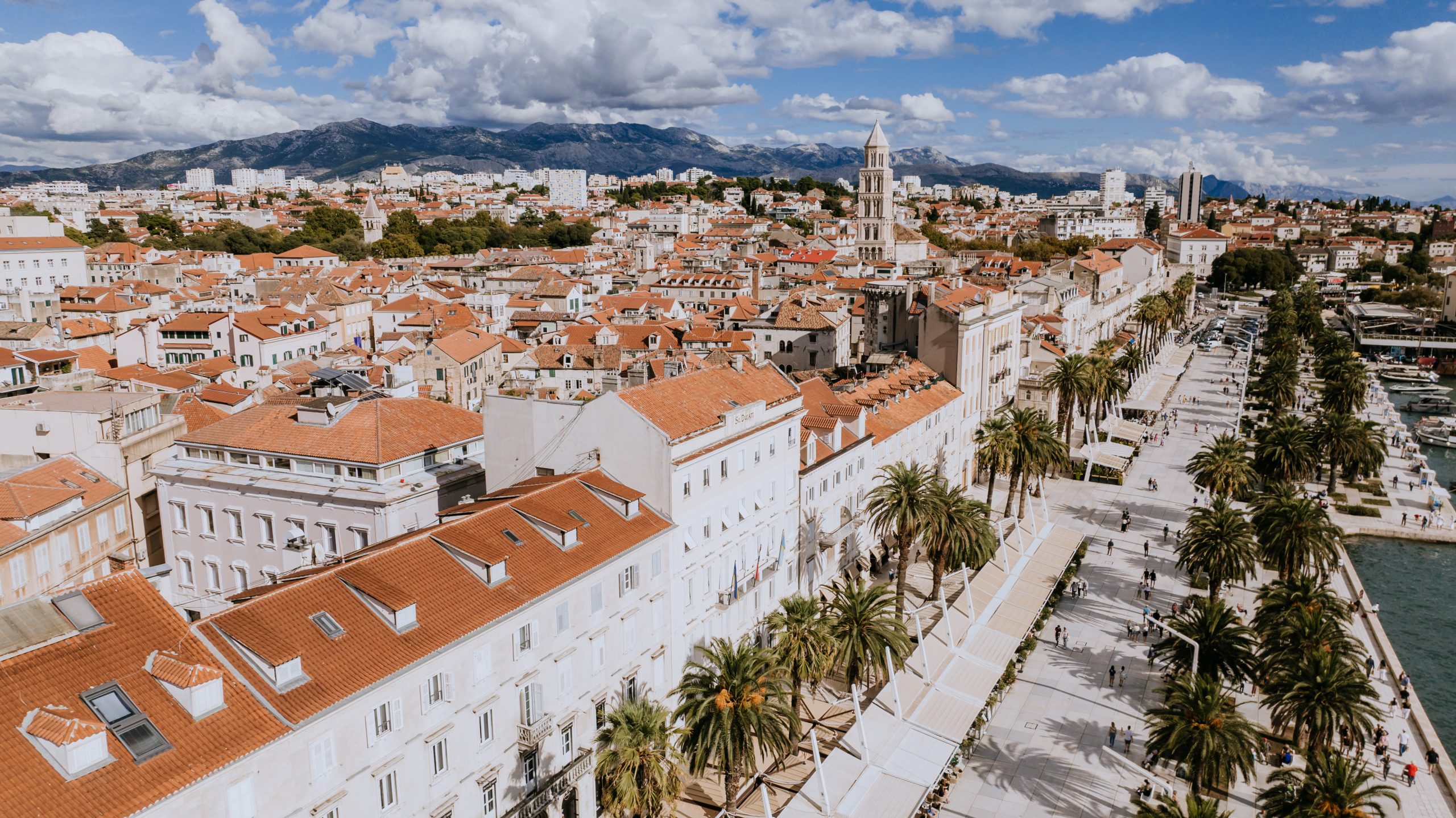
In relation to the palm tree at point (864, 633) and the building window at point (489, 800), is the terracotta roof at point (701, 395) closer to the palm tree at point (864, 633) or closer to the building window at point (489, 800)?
the palm tree at point (864, 633)

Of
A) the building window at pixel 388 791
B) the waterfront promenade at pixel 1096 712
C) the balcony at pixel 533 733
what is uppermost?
the building window at pixel 388 791

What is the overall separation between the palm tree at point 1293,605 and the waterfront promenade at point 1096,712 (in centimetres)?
351

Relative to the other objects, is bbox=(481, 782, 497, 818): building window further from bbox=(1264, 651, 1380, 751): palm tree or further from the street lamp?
bbox=(1264, 651, 1380, 751): palm tree

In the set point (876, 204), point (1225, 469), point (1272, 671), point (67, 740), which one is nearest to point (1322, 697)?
point (1272, 671)

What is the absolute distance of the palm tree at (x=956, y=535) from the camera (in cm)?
4819

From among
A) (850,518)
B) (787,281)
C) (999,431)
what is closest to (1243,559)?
(999,431)

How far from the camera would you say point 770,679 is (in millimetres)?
32250

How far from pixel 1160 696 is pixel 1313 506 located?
1639cm

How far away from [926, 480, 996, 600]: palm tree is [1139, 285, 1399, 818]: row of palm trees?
10227 mm

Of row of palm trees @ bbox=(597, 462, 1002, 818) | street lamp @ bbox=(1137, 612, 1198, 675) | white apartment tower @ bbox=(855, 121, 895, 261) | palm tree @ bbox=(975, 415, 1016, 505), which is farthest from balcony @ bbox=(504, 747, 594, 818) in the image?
white apartment tower @ bbox=(855, 121, 895, 261)

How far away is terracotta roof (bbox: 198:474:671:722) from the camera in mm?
23266

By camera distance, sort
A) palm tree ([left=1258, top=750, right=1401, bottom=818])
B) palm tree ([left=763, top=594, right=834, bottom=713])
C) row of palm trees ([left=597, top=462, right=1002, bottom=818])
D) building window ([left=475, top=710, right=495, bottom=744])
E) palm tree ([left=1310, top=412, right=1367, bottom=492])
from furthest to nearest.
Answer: palm tree ([left=1310, top=412, right=1367, bottom=492]) → palm tree ([left=763, top=594, right=834, bottom=713]) → row of palm trees ([left=597, top=462, right=1002, bottom=818]) → palm tree ([left=1258, top=750, right=1401, bottom=818]) → building window ([left=475, top=710, right=495, bottom=744])

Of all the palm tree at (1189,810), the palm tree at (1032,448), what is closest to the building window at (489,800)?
the palm tree at (1189,810)

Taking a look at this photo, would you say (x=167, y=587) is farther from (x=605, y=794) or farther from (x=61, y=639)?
(x=605, y=794)
